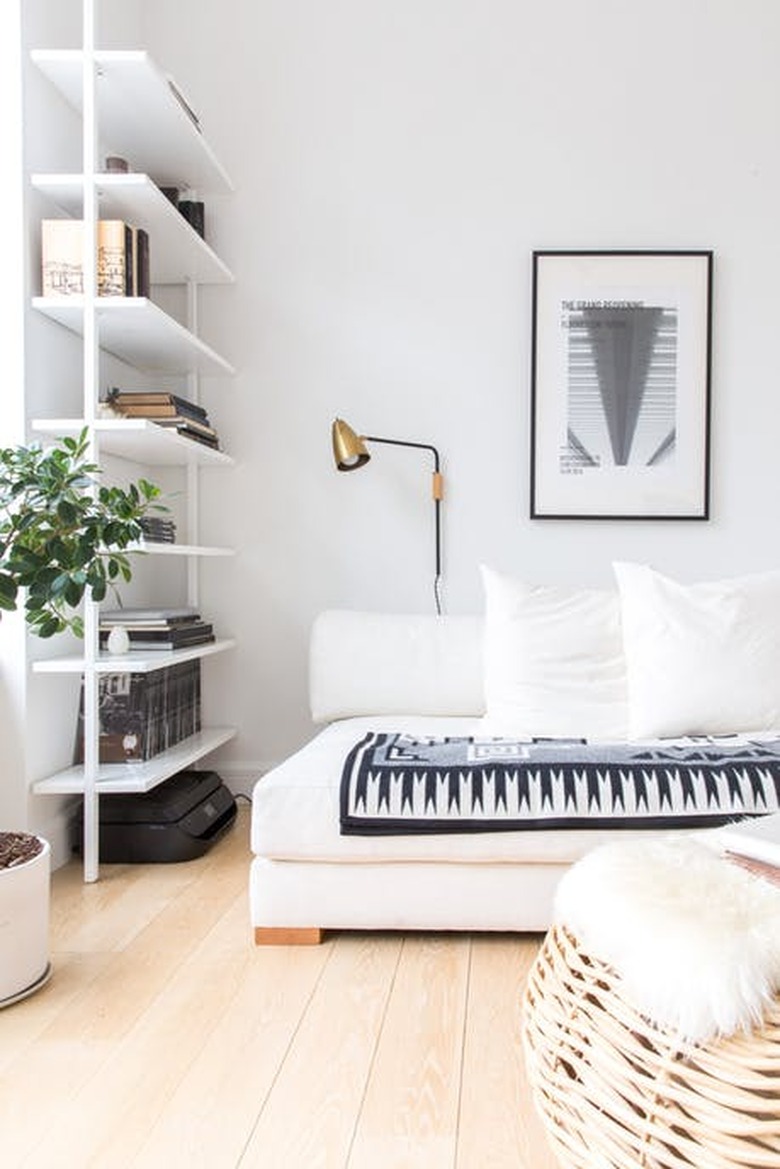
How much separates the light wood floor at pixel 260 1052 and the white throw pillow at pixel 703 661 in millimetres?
713

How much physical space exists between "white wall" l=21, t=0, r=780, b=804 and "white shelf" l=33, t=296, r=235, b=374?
0.64 ft

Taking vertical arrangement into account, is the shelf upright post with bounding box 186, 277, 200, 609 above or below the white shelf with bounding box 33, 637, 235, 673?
above

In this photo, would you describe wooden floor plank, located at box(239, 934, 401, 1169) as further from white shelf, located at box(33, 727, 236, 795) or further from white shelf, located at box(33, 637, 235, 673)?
white shelf, located at box(33, 637, 235, 673)

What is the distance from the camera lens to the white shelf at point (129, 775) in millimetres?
2273

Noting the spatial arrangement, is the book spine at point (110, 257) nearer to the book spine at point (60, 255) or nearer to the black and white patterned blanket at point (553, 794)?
the book spine at point (60, 255)

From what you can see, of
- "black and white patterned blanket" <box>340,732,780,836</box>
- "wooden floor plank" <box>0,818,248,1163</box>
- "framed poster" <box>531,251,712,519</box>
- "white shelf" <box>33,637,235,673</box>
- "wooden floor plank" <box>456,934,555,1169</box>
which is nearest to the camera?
"wooden floor plank" <box>456,934,555,1169</box>

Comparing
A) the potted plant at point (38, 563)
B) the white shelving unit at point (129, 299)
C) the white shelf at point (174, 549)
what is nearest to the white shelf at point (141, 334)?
the white shelving unit at point (129, 299)

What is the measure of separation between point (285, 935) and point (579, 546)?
5.52 feet

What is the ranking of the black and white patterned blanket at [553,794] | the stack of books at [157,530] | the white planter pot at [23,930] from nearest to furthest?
the white planter pot at [23,930] < the black and white patterned blanket at [553,794] < the stack of books at [157,530]

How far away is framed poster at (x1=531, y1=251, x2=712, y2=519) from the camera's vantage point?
3014 millimetres

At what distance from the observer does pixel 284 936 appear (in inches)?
75.3

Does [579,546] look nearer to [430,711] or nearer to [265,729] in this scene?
[430,711]

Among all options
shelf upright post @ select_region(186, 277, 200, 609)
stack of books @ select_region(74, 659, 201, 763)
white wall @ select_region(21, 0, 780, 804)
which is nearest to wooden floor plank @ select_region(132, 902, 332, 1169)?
stack of books @ select_region(74, 659, 201, 763)

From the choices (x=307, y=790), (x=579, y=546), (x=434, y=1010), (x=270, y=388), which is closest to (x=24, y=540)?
(x=307, y=790)
